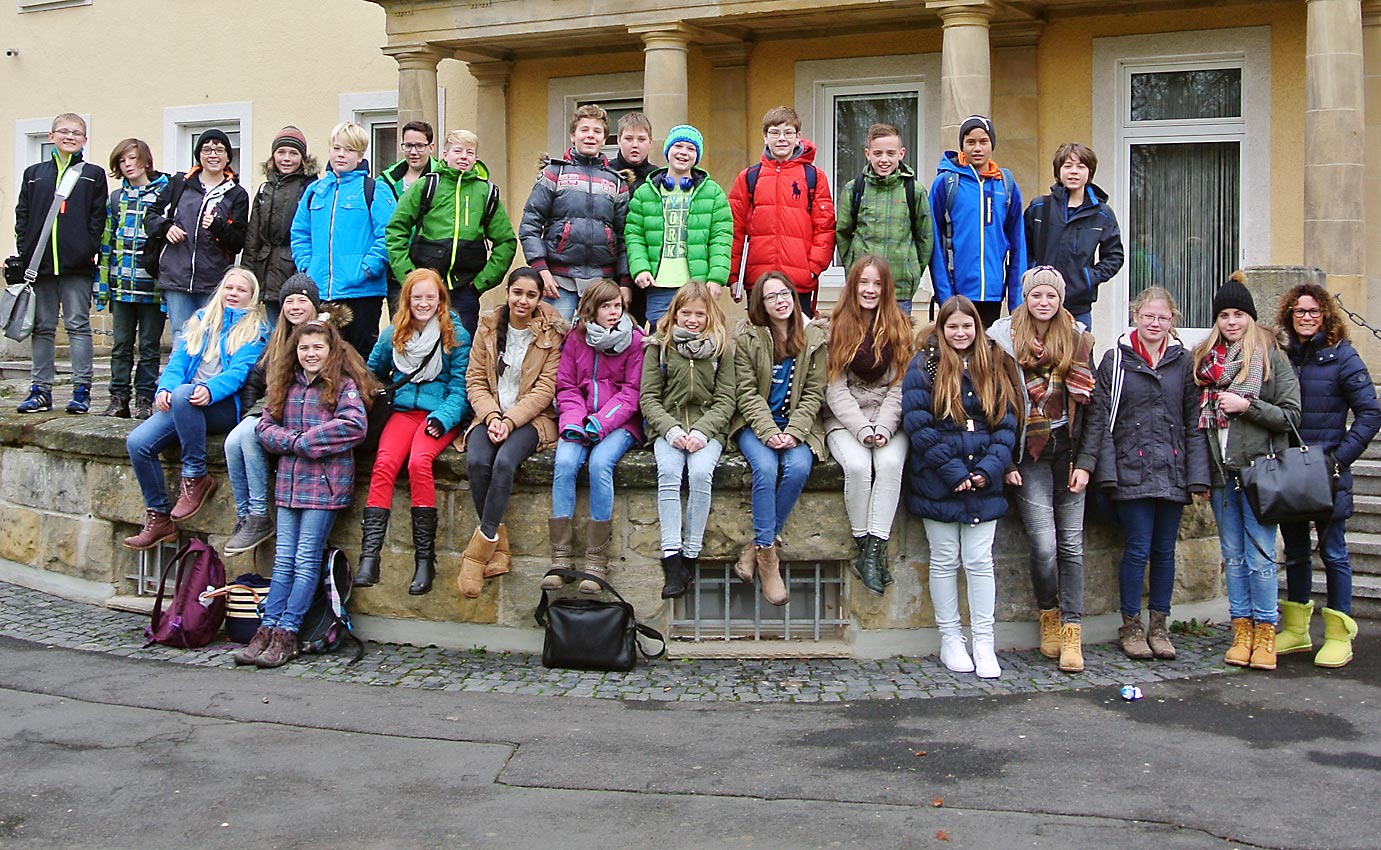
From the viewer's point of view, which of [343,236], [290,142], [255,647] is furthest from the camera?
[290,142]

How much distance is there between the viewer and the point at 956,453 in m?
7.41

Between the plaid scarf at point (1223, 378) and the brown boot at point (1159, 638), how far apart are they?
101 cm

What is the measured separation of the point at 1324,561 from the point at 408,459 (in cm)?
468

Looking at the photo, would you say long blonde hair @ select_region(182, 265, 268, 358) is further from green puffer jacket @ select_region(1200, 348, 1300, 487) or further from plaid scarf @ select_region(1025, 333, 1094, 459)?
green puffer jacket @ select_region(1200, 348, 1300, 487)

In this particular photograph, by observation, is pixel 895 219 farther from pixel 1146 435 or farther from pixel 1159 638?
pixel 1159 638

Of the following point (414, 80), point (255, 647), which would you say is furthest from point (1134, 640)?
point (414, 80)

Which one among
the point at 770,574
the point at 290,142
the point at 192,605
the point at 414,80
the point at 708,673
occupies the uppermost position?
the point at 414,80

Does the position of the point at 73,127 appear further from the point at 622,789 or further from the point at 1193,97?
the point at 1193,97

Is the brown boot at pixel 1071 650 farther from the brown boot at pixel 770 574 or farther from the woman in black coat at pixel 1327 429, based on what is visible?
the brown boot at pixel 770 574

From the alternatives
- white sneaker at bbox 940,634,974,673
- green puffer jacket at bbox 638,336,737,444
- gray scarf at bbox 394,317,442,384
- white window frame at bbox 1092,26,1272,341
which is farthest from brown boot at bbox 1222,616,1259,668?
white window frame at bbox 1092,26,1272,341

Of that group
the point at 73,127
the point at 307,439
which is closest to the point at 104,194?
the point at 73,127

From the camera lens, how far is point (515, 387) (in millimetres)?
7965

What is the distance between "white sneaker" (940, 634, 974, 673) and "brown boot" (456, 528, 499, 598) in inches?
91.0

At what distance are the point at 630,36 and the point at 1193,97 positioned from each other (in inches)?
217
